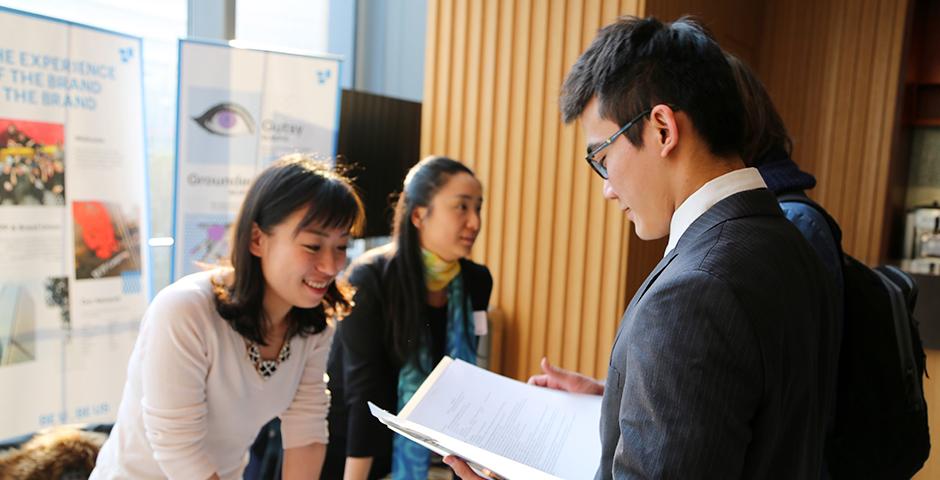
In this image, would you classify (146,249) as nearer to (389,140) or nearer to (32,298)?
(32,298)

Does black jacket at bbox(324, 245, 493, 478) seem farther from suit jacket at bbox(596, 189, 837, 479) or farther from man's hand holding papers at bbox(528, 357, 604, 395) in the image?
suit jacket at bbox(596, 189, 837, 479)

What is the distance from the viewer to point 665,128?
96 centimetres

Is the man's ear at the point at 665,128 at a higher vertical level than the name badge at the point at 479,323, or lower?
higher

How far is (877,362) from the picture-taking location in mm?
1338

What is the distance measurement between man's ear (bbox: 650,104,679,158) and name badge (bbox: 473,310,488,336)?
5.32ft

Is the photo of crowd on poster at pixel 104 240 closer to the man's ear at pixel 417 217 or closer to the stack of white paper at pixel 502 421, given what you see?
the man's ear at pixel 417 217

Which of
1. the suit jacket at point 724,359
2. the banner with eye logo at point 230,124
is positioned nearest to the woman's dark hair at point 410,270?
the banner with eye logo at point 230,124

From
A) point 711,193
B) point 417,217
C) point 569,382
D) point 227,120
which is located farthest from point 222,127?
point 711,193

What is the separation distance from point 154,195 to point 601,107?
9.02 feet

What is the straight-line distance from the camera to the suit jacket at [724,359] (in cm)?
80

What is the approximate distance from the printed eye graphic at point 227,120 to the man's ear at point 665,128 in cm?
240

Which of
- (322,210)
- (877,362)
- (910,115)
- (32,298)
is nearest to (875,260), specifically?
(910,115)

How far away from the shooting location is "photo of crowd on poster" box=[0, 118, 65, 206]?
90.6 inches

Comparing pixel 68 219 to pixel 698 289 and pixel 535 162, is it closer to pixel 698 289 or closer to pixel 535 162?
pixel 535 162
